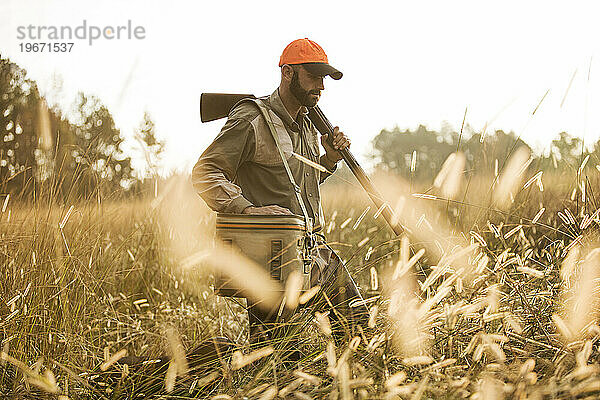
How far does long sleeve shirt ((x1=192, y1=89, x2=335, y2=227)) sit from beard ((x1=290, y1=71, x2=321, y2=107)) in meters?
0.10

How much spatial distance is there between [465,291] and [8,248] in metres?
2.56

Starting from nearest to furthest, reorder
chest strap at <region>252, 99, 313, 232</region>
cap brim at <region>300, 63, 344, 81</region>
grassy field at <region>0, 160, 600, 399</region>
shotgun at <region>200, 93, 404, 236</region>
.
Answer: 1. grassy field at <region>0, 160, 600, 399</region>
2. chest strap at <region>252, 99, 313, 232</region>
3. cap brim at <region>300, 63, 344, 81</region>
4. shotgun at <region>200, 93, 404, 236</region>

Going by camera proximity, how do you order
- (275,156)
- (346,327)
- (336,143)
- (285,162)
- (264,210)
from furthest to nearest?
(336,143)
(275,156)
(285,162)
(264,210)
(346,327)

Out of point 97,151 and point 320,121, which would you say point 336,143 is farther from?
point 97,151

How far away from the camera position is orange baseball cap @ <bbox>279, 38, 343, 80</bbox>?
3.58 meters

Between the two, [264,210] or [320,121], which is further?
[320,121]

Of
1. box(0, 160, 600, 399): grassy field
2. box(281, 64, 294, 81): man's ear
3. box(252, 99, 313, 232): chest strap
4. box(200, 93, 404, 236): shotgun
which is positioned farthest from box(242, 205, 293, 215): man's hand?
box(281, 64, 294, 81): man's ear

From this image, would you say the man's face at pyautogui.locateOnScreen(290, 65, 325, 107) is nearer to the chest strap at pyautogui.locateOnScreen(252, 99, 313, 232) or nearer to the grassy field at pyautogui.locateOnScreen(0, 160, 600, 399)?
the chest strap at pyautogui.locateOnScreen(252, 99, 313, 232)

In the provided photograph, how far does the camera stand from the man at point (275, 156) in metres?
3.36

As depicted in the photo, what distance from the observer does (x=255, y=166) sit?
11.7 feet

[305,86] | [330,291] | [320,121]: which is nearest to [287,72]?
[305,86]

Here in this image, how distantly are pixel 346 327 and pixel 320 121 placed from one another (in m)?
1.54

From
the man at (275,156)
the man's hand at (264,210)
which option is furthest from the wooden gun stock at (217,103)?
the man's hand at (264,210)

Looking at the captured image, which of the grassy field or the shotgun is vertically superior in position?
the shotgun
